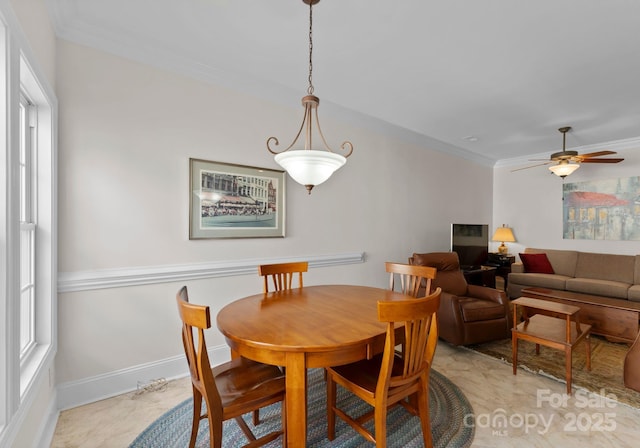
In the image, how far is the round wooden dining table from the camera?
55.6 inches

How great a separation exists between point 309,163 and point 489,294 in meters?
2.77

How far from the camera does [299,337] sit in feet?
4.84

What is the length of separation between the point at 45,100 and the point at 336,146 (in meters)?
2.48

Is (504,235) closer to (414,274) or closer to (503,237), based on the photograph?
(503,237)

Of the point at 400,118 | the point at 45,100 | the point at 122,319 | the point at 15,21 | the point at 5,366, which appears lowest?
the point at 122,319

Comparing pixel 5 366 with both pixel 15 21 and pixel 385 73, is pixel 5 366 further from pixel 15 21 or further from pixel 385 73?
pixel 385 73

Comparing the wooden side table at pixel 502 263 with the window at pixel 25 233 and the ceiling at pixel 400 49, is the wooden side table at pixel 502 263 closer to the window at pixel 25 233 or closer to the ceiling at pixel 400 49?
the ceiling at pixel 400 49

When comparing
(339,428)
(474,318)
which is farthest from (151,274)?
(474,318)

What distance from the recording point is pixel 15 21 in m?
1.30

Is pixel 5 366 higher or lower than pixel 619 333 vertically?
higher

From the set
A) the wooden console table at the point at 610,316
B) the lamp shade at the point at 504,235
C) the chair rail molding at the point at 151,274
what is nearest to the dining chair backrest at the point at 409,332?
the chair rail molding at the point at 151,274

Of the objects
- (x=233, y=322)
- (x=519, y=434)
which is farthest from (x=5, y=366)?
(x=519, y=434)

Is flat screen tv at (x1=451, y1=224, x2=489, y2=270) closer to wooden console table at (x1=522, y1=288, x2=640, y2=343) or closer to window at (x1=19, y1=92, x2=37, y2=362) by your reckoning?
wooden console table at (x1=522, y1=288, x2=640, y2=343)

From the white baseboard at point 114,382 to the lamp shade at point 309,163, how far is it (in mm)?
1919
